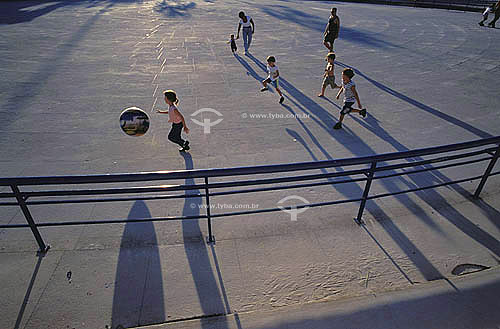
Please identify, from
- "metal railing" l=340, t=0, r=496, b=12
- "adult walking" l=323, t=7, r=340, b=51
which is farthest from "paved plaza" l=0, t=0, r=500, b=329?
"metal railing" l=340, t=0, r=496, b=12

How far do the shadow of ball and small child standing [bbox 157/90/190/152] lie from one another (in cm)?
68

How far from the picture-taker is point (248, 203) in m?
4.99

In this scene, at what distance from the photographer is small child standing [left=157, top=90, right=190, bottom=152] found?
567 centimetres

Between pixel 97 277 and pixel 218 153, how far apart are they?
3396 mm

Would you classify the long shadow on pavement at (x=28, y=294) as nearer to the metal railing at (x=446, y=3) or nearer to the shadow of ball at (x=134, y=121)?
the shadow of ball at (x=134, y=121)

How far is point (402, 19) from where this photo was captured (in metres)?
22.6

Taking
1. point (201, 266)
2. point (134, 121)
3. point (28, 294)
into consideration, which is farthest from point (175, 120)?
point (28, 294)

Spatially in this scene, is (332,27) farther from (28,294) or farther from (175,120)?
(28,294)

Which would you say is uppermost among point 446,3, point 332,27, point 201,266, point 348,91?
point 332,27

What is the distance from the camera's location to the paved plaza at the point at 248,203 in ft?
10.2

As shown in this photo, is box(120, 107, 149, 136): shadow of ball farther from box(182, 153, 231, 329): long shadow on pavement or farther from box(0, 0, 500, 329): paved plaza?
box(182, 153, 231, 329): long shadow on pavement

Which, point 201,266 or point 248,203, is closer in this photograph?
point 201,266

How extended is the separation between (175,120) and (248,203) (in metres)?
2.32

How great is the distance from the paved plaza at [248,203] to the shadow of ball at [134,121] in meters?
0.86
